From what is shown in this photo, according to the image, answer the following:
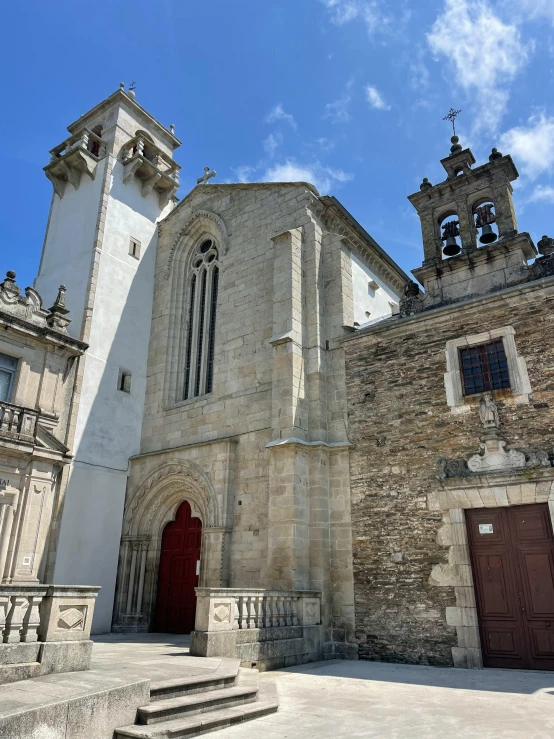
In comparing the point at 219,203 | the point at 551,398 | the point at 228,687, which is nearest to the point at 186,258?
the point at 219,203

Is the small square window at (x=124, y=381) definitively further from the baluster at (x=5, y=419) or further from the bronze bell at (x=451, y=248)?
the bronze bell at (x=451, y=248)

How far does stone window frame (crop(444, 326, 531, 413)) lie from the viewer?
9.84 metres

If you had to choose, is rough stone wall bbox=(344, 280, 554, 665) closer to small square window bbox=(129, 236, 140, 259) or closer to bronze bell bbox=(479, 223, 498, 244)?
bronze bell bbox=(479, 223, 498, 244)

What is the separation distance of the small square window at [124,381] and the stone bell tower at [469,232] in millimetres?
7790

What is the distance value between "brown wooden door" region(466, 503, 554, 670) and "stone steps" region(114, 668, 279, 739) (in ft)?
13.9

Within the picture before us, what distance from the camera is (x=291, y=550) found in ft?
33.8

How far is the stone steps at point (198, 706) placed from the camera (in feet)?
16.0

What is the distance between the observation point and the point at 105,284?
49.4ft

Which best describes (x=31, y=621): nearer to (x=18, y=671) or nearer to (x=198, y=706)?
(x=18, y=671)

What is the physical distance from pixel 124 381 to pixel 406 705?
35.3 ft

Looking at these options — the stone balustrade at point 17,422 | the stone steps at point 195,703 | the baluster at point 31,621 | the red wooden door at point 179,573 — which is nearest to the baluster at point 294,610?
the stone steps at point 195,703

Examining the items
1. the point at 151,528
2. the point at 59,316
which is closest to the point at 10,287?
the point at 59,316

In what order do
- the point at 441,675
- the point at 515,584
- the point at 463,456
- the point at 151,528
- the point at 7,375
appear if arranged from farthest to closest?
the point at 151,528 < the point at 7,375 < the point at 463,456 < the point at 515,584 < the point at 441,675

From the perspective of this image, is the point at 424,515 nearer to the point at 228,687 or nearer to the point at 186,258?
the point at 228,687
